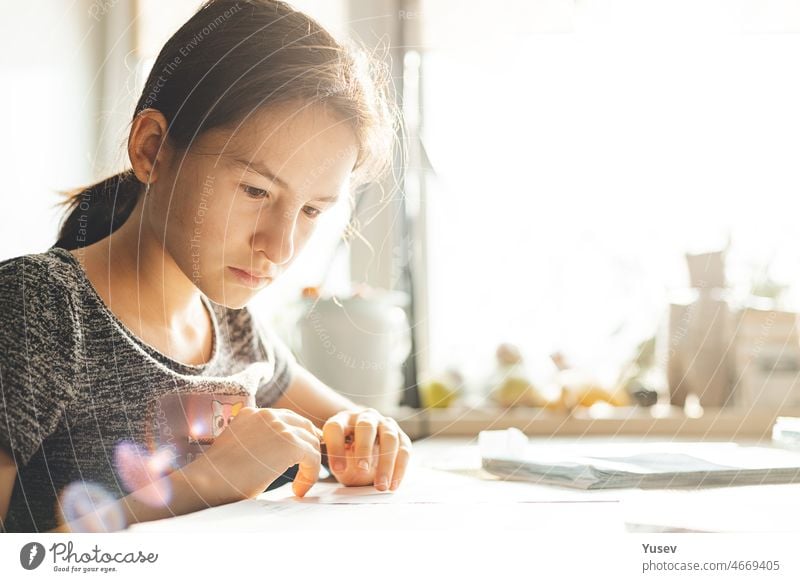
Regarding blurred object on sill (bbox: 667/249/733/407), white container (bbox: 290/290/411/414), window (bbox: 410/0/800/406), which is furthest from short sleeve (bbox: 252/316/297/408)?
blurred object on sill (bbox: 667/249/733/407)

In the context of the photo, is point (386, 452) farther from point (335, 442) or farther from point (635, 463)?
point (635, 463)

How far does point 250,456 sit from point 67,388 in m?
0.10

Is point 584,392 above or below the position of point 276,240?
below

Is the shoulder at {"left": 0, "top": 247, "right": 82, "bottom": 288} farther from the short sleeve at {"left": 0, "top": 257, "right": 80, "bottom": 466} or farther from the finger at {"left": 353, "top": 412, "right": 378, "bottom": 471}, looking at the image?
the finger at {"left": 353, "top": 412, "right": 378, "bottom": 471}

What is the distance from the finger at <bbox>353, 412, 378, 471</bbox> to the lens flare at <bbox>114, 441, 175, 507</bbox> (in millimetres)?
105

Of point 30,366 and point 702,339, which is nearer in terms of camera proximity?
point 30,366

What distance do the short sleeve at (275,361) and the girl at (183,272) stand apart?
76 mm

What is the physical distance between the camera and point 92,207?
18.3 inches

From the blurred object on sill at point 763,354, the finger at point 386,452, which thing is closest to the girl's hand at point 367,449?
the finger at point 386,452

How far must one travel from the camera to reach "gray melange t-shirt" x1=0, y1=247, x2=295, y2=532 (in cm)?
41

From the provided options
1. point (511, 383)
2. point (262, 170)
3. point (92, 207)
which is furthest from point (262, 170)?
point (511, 383)

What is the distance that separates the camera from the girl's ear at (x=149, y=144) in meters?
0.45

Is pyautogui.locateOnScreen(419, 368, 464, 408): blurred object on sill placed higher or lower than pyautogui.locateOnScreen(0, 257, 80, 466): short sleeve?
lower

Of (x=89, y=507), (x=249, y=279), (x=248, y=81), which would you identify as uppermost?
(x=248, y=81)
